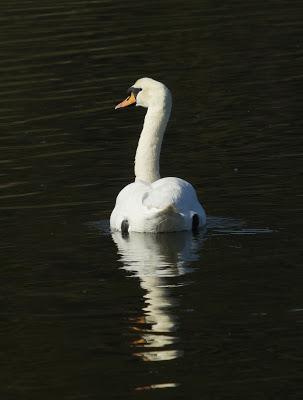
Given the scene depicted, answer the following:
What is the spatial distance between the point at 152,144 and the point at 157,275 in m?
2.87

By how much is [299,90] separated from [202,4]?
871 cm

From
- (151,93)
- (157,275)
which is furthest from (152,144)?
(157,275)

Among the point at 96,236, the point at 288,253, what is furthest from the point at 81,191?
the point at 288,253

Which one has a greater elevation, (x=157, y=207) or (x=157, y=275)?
(x=157, y=207)

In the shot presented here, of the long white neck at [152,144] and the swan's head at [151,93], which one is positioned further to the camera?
the swan's head at [151,93]

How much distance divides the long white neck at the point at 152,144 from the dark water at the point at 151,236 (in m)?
0.51

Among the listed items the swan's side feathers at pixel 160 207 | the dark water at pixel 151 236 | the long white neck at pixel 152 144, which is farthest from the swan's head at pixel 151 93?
the swan's side feathers at pixel 160 207

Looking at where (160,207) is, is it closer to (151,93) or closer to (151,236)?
(151,236)

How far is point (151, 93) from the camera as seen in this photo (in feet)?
45.4

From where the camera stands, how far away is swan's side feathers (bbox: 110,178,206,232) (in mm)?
11867

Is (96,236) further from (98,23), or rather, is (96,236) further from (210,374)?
(98,23)

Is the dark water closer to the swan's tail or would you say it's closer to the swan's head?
the swan's tail

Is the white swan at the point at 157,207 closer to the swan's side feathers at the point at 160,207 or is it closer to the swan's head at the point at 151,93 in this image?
Result: the swan's side feathers at the point at 160,207

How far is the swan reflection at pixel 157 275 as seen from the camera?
9.11m
